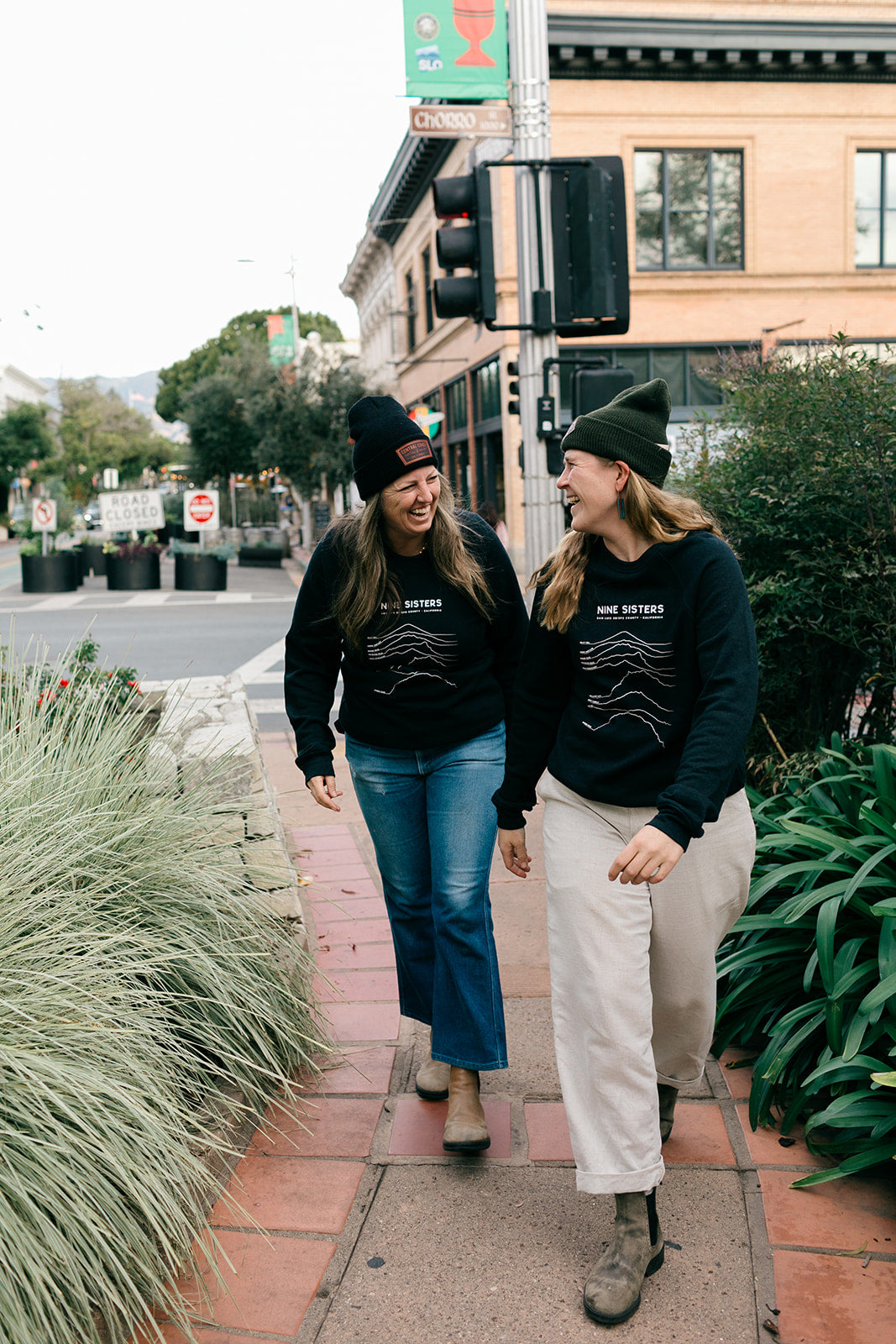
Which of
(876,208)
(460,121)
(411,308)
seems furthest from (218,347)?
(460,121)

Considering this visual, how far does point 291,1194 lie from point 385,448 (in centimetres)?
189

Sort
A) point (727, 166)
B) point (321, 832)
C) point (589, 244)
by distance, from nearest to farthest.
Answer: point (321, 832) → point (589, 244) → point (727, 166)

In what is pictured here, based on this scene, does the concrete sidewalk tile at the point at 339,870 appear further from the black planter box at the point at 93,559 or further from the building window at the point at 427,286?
the building window at the point at 427,286

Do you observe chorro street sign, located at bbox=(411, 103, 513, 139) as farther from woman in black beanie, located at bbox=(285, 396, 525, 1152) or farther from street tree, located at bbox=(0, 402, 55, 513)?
street tree, located at bbox=(0, 402, 55, 513)

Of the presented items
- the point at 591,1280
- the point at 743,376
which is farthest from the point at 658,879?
the point at 743,376

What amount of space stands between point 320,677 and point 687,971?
1.38 m

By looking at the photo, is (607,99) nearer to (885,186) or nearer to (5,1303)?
(885,186)

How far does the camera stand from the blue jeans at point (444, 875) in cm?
323

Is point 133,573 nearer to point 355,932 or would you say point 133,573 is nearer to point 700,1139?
point 355,932

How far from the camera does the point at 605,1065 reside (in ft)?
8.53

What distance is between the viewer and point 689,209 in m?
25.1

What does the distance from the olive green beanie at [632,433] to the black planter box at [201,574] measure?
23207 millimetres

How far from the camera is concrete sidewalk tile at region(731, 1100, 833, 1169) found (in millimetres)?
3047

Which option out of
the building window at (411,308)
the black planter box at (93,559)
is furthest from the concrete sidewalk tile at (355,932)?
the building window at (411,308)
